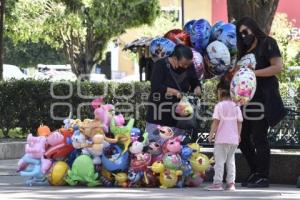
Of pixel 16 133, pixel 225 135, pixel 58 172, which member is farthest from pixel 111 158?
pixel 16 133

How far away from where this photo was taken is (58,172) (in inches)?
368

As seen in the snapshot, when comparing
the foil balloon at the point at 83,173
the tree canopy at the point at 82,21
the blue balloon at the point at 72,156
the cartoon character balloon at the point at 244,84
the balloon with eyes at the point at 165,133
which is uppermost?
the tree canopy at the point at 82,21

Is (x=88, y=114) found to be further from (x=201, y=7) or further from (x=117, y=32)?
(x=201, y=7)

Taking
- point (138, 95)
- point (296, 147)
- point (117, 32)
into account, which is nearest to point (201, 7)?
point (117, 32)

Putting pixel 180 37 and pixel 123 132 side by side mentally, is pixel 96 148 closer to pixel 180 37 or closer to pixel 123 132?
pixel 123 132

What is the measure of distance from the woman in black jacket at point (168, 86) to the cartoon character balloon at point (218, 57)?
59 centimetres

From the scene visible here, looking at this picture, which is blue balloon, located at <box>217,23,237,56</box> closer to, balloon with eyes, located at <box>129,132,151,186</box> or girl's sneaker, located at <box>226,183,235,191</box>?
balloon with eyes, located at <box>129,132,151,186</box>

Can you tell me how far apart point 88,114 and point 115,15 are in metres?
13.1

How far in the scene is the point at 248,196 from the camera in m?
8.41

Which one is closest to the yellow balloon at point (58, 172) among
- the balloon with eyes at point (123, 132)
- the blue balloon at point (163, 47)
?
the balloon with eyes at point (123, 132)

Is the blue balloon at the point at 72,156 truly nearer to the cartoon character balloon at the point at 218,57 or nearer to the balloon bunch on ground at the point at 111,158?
the balloon bunch on ground at the point at 111,158

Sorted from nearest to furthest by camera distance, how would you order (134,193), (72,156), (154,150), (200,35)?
(134,193)
(154,150)
(72,156)
(200,35)

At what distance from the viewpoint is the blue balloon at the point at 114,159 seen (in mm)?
9188

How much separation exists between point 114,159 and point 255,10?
520 cm
